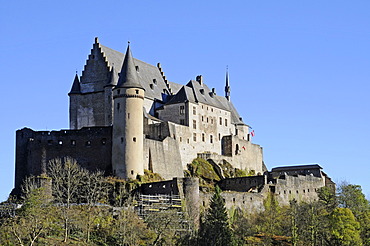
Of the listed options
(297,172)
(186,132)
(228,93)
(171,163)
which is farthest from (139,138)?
(228,93)

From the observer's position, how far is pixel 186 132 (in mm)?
104125

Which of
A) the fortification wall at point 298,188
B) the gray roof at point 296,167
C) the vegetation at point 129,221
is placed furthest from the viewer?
the gray roof at point 296,167

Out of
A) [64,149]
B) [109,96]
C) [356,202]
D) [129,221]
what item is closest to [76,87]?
[109,96]

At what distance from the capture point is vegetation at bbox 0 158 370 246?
2781 inches

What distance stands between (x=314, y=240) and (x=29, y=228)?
31.3 metres

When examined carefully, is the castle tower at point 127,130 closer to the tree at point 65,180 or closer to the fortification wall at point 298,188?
the tree at point 65,180

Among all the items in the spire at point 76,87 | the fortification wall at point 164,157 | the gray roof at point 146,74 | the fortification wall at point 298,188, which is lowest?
the fortification wall at point 298,188

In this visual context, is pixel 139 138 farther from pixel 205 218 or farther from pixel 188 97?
pixel 188 97

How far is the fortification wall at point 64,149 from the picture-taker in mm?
89000

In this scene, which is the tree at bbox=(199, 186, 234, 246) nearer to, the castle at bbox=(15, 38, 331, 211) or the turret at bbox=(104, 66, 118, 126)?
Result: the castle at bbox=(15, 38, 331, 211)

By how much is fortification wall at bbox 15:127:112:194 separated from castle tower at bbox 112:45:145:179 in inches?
71.9

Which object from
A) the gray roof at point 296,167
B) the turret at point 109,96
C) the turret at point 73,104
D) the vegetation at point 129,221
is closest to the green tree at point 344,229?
the vegetation at point 129,221

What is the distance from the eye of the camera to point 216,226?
77.6 metres

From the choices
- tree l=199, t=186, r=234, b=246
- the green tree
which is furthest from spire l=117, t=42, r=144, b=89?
the green tree
